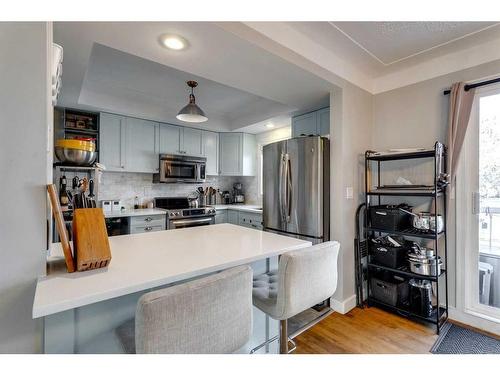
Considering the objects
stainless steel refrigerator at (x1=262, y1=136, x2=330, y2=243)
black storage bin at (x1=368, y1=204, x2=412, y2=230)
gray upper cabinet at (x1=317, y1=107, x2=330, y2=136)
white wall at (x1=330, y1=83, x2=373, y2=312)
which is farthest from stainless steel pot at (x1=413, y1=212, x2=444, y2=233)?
gray upper cabinet at (x1=317, y1=107, x2=330, y2=136)

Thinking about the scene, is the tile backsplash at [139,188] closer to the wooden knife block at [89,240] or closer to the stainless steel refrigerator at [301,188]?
the stainless steel refrigerator at [301,188]

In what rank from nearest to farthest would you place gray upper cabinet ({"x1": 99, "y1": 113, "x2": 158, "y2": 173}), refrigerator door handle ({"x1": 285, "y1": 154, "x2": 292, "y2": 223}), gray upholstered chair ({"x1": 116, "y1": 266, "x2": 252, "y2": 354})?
1. gray upholstered chair ({"x1": 116, "y1": 266, "x2": 252, "y2": 354})
2. refrigerator door handle ({"x1": 285, "y1": 154, "x2": 292, "y2": 223})
3. gray upper cabinet ({"x1": 99, "y1": 113, "x2": 158, "y2": 173})

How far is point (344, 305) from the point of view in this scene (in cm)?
234

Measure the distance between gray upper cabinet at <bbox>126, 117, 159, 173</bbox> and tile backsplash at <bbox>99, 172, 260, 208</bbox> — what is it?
1.12 ft

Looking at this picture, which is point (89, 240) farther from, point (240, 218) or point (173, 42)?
point (240, 218)

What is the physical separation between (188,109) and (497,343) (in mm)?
3356

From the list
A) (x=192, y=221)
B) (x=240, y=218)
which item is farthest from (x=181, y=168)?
(x=240, y=218)

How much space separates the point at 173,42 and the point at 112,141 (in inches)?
86.8

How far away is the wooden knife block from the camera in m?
0.97

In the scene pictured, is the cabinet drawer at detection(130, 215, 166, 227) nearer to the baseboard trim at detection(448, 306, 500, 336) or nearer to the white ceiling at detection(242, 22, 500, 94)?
the white ceiling at detection(242, 22, 500, 94)
